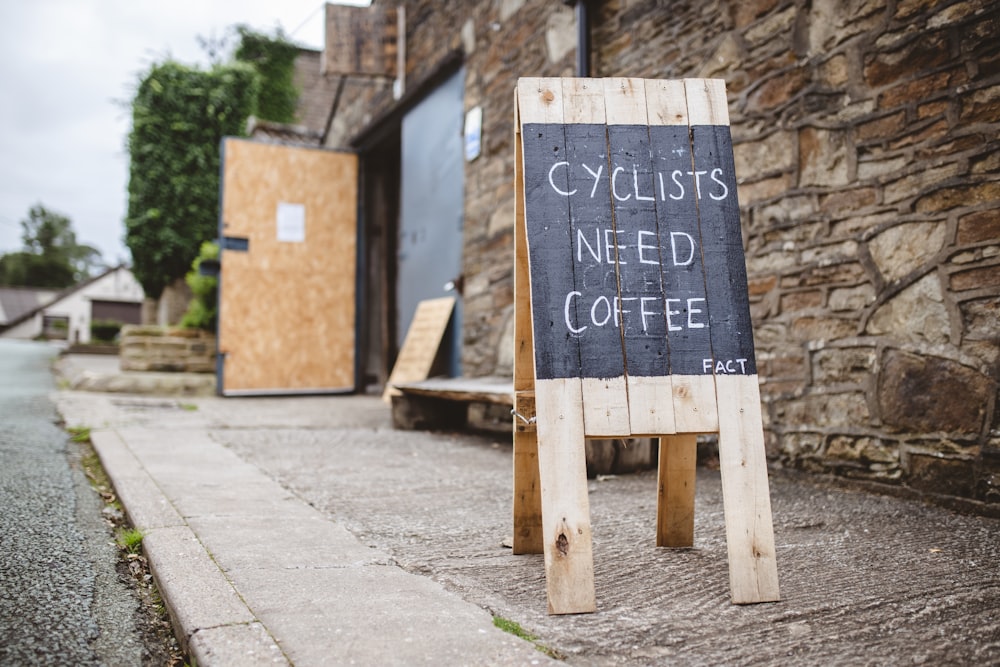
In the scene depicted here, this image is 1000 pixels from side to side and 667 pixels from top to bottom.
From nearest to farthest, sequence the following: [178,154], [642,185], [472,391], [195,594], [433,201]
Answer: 1. [195,594]
2. [642,185]
3. [472,391]
4. [433,201]
5. [178,154]

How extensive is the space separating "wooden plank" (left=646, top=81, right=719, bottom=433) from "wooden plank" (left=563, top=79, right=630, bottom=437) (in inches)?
5.8

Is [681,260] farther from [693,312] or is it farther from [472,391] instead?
[472,391]

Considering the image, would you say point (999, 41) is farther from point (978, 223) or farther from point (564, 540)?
point (564, 540)

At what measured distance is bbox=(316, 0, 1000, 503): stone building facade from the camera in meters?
2.60

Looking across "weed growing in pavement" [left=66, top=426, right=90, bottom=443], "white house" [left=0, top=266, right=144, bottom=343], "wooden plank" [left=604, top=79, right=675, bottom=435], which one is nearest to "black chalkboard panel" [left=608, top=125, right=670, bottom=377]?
"wooden plank" [left=604, top=79, right=675, bottom=435]

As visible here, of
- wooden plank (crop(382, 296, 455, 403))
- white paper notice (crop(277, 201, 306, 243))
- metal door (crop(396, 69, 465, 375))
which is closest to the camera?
wooden plank (crop(382, 296, 455, 403))

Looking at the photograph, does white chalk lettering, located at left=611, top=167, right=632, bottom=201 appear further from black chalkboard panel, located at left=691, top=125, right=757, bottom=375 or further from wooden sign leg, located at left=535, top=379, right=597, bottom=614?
wooden sign leg, located at left=535, top=379, right=597, bottom=614

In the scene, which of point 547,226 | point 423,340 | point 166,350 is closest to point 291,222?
point 166,350

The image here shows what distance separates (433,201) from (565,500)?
5506 millimetres

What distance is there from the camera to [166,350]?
27.7 ft

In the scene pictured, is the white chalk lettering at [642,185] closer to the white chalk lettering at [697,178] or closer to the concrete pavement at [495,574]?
the white chalk lettering at [697,178]

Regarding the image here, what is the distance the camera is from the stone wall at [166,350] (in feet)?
27.1

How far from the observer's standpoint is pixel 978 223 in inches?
102

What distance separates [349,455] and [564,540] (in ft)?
8.21
